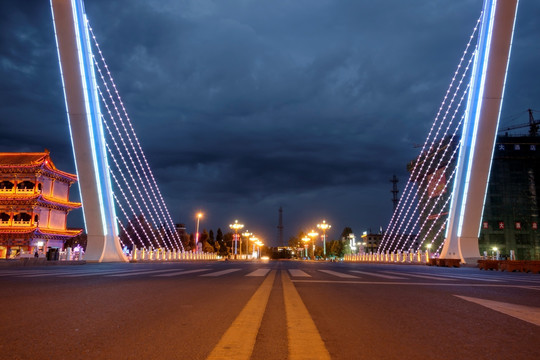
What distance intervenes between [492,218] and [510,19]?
54.0m

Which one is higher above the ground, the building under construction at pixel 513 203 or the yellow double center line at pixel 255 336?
the building under construction at pixel 513 203

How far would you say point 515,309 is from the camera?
532 cm

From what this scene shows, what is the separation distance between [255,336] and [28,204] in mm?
50697

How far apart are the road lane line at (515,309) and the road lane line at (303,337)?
236cm

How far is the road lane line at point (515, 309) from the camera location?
4.62 metres

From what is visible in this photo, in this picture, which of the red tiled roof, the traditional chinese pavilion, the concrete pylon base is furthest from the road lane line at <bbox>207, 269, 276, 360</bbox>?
the red tiled roof

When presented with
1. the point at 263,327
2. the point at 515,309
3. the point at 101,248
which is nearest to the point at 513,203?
the point at 101,248

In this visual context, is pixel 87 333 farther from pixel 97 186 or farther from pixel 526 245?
pixel 526 245

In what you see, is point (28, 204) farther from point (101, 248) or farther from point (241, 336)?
point (241, 336)

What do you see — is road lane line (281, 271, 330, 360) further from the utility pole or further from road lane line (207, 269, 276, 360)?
the utility pole

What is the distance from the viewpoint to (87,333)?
11.9 feet

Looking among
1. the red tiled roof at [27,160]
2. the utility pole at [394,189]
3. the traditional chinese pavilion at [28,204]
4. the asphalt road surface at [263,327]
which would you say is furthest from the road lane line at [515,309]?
the utility pole at [394,189]

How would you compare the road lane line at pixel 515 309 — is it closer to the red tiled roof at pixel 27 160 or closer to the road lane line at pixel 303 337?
the road lane line at pixel 303 337

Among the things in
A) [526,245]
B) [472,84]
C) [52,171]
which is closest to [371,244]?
[526,245]
